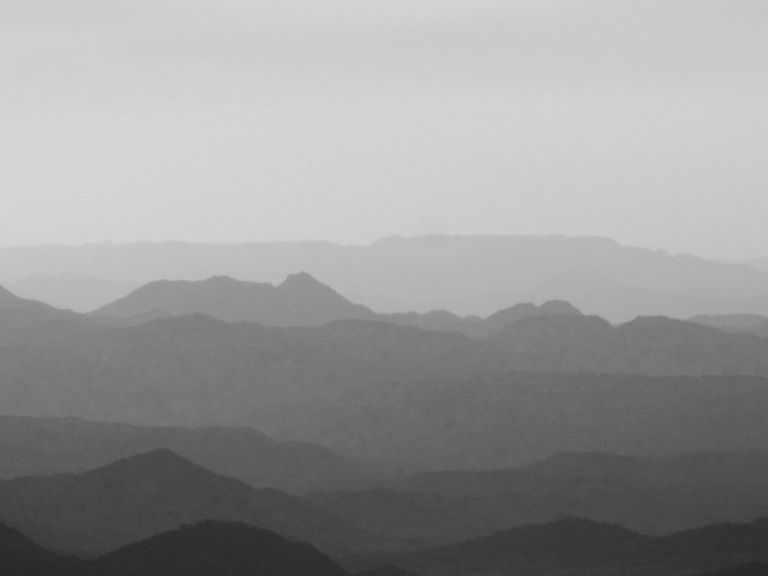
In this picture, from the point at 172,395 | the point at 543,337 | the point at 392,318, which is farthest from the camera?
the point at 392,318

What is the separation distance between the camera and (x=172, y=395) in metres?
105

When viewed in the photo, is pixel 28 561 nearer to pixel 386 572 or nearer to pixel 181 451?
pixel 386 572

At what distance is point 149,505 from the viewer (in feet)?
193

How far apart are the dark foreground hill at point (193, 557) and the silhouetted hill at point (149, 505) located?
33.4ft

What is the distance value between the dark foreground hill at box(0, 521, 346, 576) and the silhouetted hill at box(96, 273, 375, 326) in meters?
85.4

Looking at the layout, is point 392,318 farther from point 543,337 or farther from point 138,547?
point 138,547

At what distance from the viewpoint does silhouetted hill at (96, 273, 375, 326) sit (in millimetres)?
134250

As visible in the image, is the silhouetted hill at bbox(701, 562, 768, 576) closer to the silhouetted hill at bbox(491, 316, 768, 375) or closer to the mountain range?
the mountain range

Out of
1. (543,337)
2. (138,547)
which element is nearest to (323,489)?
(138,547)

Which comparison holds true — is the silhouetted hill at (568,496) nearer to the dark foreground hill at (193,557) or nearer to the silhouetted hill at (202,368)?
the dark foreground hill at (193,557)

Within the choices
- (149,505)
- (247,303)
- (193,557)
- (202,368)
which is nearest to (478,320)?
(247,303)

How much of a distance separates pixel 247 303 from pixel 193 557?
9265 cm

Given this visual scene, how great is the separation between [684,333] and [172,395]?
41141mm

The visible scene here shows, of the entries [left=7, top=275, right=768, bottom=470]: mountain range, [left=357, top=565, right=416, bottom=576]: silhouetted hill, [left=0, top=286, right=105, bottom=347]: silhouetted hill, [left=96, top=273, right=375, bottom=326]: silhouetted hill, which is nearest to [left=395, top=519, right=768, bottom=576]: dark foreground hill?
[left=357, top=565, right=416, bottom=576]: silhouetted hill
